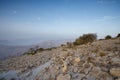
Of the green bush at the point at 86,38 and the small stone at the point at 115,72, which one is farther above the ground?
the green bush at the point at 86,38

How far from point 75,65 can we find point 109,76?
114 inches

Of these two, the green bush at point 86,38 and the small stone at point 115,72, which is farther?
the green bush at point 86,38

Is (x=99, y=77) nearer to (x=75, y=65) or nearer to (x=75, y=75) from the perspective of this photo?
(x=75, y=75)

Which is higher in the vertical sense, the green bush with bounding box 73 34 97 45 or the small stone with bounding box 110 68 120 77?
the green bush with bounding box 73 34 97 45

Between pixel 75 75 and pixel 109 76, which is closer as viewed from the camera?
pixel 109 76

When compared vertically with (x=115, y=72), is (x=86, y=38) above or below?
above

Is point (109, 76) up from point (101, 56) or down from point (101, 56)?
down

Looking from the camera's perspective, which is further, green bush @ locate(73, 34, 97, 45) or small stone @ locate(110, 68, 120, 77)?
green bush @ locate(73, 34, 97, 45)

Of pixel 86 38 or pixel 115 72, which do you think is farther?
pixel 86 38

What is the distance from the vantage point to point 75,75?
8.65 metres

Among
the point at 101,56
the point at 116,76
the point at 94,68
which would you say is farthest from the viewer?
the point at 101,56

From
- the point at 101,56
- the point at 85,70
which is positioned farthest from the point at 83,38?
the point at 85,70

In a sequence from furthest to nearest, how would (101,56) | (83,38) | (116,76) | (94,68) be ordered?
1. (83,38)
2. (101,56)
3. (94,68)
4. (116,76)

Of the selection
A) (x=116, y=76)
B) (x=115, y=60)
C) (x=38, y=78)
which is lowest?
(x=38, y=78)
